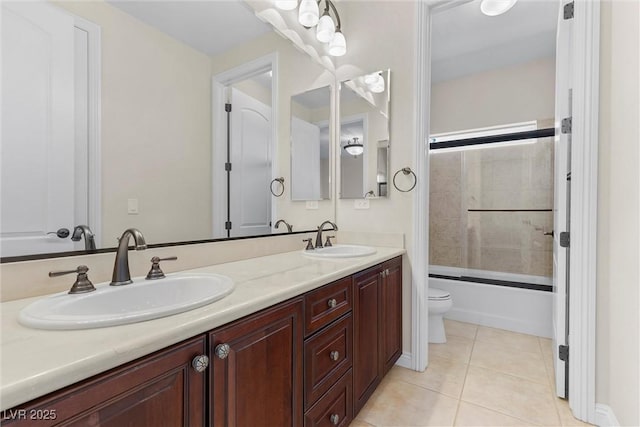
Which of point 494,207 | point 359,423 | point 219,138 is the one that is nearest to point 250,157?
point 219,138

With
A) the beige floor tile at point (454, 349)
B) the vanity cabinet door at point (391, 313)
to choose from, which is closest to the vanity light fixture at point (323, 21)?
the vanity cabinet door at point (391, 313)

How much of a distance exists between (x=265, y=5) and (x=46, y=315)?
181cm

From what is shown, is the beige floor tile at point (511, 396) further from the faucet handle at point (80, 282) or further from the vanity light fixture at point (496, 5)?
the vanity light fixture at point (496, 5)

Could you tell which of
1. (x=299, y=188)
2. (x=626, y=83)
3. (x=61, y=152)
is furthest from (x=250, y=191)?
(x=626, y=83)

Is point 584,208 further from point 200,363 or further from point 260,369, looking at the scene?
point 200,363

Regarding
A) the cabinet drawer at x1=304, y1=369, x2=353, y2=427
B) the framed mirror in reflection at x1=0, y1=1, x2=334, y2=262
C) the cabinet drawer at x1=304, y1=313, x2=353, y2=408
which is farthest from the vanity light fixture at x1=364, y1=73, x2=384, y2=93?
the cabinet drawer at x1=304, y1=369, x2=353, y2=427

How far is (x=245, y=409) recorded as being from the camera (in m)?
0.81

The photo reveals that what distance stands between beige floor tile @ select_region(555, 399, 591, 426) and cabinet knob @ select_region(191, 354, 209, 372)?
5.91 ft

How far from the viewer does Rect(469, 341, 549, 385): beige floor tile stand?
1.92 meters

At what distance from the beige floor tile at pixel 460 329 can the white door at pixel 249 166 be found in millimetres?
1947

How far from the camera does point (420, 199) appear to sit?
1.95 meters

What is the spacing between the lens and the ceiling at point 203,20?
112 cm

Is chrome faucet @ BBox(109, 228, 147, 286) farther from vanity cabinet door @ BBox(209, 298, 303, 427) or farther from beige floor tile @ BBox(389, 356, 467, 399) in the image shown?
beige floor tile @ BBox(389, 356, 467, 399)

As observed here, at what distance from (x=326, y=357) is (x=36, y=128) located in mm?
1214
